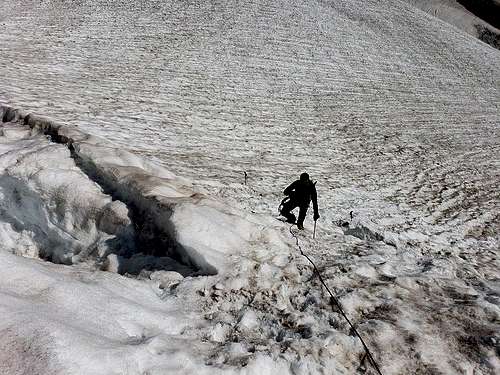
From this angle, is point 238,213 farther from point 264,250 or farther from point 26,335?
point 26,335

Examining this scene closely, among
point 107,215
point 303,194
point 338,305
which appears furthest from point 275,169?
point 338,305

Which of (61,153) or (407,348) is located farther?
(61,153)

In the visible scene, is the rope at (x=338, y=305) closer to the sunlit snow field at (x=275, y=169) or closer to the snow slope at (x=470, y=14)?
the sunlit snow field at (x=275, y=169)

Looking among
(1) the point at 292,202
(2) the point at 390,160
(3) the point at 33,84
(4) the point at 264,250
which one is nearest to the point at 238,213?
(4) the point at 264,250

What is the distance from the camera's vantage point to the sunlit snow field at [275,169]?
12.0 feet

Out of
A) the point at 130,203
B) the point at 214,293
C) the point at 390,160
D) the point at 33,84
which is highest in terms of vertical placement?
the point at 214,293

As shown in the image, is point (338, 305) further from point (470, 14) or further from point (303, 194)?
point (470, 14)

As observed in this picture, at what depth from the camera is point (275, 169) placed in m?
11.7

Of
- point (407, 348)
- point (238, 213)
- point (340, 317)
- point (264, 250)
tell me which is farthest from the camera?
point (238, 213)

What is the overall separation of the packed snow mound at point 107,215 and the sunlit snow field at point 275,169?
8cm

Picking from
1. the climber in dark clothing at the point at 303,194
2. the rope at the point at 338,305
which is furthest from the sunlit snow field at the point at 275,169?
the climber in dark clothing at the point at 303,194

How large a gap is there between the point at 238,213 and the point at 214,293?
1.69 metres

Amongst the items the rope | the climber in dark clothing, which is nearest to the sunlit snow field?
the rope

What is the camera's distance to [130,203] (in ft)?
18.2
